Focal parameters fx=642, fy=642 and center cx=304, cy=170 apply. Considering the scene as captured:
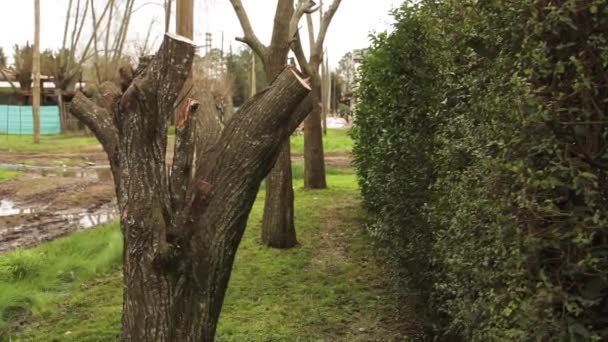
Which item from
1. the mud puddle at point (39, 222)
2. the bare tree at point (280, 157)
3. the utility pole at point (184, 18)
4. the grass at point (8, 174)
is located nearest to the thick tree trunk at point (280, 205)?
the bare tree at point (280, 157)

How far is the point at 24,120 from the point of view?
144 ft

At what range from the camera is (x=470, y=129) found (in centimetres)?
301

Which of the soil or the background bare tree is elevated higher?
the background bare tree

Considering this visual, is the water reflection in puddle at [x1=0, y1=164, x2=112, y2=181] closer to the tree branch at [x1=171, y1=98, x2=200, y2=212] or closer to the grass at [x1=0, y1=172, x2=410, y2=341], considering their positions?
the grass at [x1=0, y1=172, x2=410, y2=341]

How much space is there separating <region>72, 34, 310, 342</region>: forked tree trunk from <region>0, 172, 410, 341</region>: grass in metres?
1.92

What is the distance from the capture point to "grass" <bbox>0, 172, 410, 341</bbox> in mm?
5961

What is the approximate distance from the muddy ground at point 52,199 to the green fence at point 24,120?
746 inches

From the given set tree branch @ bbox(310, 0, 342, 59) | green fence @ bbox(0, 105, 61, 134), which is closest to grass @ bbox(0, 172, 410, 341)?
tree branch @ bbox(310, 0, 342, 59)

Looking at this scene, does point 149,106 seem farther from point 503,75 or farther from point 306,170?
point 306,170

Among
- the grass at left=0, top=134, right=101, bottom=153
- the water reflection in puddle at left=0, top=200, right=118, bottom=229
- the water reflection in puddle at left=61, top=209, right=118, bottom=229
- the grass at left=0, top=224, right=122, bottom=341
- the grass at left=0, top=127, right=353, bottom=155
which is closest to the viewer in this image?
the grass at left=0, top=224, right=122, bottom=341

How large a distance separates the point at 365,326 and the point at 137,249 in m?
2.95

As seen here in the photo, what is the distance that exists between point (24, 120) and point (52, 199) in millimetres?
31075

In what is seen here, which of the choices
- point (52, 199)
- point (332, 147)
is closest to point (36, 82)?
point (332, 147)

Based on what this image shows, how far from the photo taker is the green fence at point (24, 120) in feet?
142
